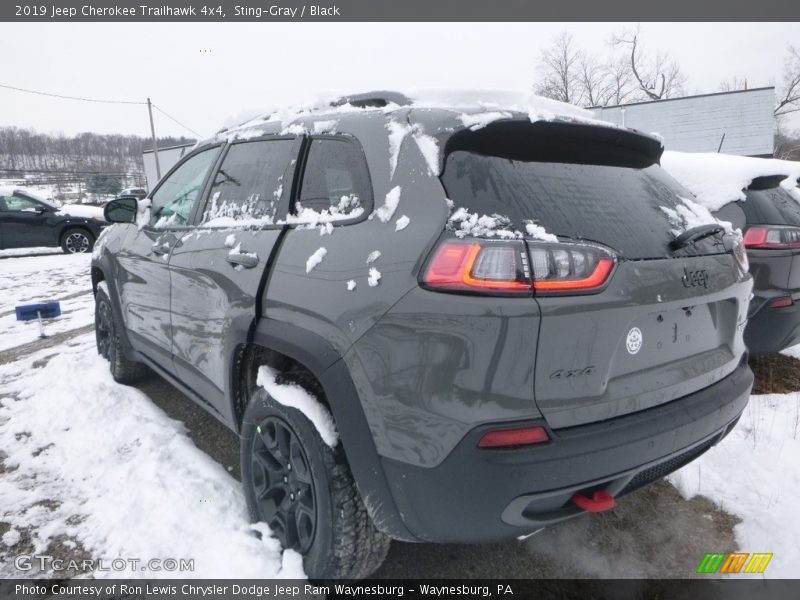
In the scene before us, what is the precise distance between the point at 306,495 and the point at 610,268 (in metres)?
1.34

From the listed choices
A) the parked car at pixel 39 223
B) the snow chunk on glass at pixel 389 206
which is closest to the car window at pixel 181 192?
the snow chunk on glass at pixel 389 206

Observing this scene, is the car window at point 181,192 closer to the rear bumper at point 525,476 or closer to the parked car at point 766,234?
the rear bumper at point 525,476

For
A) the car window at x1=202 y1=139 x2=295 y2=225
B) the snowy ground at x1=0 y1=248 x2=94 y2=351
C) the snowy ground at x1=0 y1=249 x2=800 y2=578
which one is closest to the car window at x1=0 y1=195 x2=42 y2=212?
the snowy ground at x1=0 y1=248 x2=94 y2=351

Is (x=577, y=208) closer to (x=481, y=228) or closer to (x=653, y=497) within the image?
(x=481, y=228)

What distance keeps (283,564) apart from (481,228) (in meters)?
1.51

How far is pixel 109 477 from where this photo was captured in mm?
2719

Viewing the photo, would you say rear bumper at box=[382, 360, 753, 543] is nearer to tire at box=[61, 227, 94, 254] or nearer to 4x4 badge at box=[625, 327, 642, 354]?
4x4 badge at box=[625, 327, 642, 354]

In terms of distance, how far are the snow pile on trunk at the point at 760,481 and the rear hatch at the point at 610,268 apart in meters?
0.86

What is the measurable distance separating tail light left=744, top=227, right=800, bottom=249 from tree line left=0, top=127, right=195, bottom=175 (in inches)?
3550

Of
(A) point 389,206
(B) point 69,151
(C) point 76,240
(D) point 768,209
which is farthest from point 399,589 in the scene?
(B) point 69,151

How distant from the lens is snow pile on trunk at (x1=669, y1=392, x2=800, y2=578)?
218cm

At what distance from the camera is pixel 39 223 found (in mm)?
12828

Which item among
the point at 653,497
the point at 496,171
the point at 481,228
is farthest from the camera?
the point at 653,497

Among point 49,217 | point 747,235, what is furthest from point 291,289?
point 49,217
